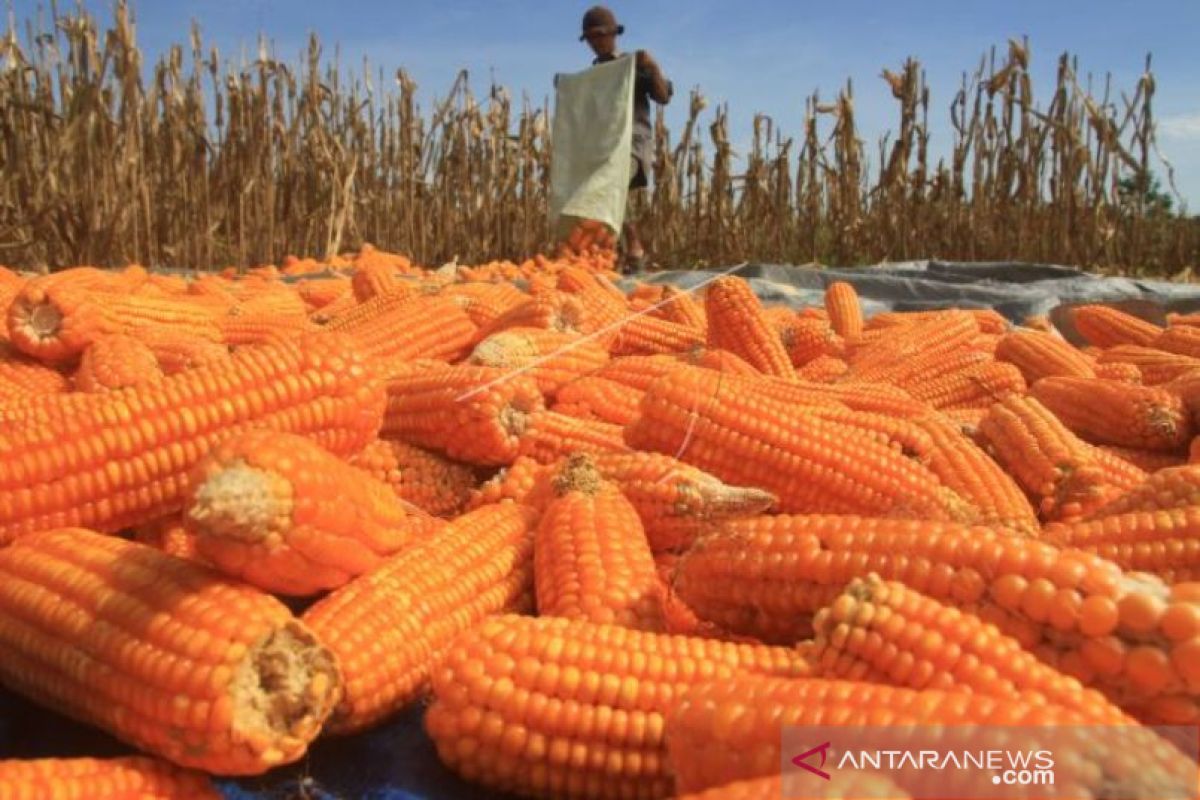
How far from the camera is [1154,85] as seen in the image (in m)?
12.7

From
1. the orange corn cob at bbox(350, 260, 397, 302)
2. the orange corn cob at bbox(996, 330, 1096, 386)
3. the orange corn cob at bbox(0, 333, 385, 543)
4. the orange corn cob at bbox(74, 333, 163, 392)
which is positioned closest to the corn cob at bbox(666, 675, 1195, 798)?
the orange corn cob at bbox(0, 333, 385, 543)

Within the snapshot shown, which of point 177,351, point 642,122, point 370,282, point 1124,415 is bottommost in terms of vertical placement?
point 1124,415

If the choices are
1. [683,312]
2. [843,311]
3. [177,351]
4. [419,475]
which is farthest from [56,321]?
[843,311]

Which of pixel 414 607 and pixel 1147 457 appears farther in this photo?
pixel 1147 457

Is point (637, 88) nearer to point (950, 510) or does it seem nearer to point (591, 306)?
point (591, 306)

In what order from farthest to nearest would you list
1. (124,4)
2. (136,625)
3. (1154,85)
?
(1154,85) → (124,4) → (136,625)

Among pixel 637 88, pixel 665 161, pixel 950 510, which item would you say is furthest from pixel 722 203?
pixel 950 510

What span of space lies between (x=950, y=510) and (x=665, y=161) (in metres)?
14.4

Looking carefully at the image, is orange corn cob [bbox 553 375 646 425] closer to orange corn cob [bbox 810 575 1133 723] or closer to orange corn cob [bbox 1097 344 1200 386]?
orange corn cob [bbox 810 575 1133 723]

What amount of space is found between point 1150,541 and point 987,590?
518mm

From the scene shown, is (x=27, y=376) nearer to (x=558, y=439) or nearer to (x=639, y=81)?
(x=558, y=439)

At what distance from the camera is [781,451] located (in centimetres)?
256

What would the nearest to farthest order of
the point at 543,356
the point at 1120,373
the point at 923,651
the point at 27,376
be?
the point at 923,651 < the point at 27,376 < the point at 543,356 < the point at 1120,373

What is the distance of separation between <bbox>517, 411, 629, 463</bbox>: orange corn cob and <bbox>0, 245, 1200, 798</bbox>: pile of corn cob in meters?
0.01
